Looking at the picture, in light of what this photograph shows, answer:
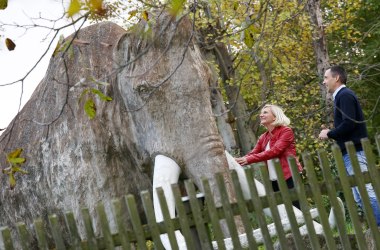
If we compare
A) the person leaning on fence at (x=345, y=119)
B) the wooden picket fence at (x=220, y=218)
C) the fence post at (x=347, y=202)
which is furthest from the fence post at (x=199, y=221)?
the person leaning on fence at (x=345, y=119)

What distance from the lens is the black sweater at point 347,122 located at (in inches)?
350

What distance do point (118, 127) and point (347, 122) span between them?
2185 mm

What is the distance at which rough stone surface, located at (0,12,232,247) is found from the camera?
28.0 ft

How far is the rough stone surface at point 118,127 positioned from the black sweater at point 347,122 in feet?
4.02

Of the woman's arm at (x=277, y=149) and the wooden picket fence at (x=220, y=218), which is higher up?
the woman's arm at (x=277, y=149)

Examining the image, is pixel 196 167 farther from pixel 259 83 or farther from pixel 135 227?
pixel 259 83

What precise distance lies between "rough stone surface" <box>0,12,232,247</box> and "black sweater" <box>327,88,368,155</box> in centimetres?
123

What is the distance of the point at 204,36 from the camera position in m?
23.7

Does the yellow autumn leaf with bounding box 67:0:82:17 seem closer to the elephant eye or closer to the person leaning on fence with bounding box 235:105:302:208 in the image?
the elephant eye

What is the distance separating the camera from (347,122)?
8891 millimetres

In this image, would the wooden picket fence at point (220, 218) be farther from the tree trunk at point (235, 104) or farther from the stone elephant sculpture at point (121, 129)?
the tree trunk at point (235, 104)

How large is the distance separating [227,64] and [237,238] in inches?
698

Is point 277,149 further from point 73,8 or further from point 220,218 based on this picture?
point 73,8

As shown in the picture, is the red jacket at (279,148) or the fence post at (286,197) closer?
the fence post at (286,197)
